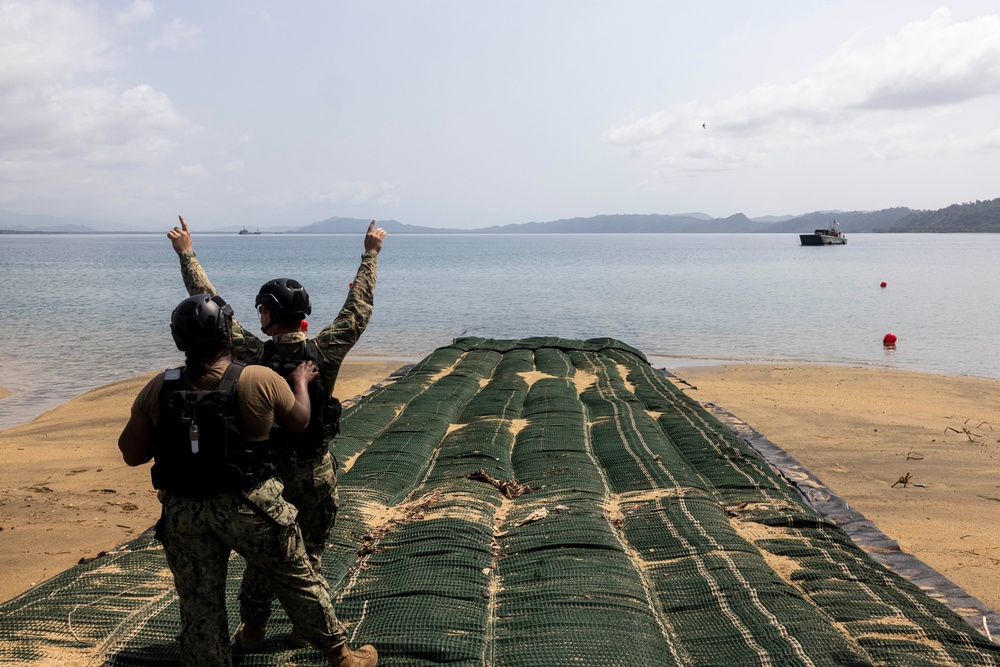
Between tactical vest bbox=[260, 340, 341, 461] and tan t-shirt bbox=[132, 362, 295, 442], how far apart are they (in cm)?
44

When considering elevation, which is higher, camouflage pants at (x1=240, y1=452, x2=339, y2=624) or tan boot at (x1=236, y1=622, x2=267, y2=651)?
A: camouflage pants at (x1=240, y1=452, x2=339, y2=624)

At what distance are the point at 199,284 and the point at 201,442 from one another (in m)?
1.42

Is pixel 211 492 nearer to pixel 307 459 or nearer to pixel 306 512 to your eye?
pixel 307 459

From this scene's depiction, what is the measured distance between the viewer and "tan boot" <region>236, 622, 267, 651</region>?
3879 millimetres

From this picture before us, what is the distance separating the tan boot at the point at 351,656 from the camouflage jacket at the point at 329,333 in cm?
126

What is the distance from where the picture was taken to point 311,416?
3.76 metres

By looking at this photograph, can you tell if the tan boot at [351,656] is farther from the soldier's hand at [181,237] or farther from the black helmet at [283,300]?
the soldier's hand at [181,237]

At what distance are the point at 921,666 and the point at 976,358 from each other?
20971 millimetres

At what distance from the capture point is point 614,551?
5.42 meters

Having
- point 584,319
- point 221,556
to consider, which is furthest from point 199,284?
point 584,319

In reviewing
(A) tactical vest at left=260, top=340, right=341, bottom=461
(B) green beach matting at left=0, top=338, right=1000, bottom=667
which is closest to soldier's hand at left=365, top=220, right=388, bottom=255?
(A) tactical vest at left=260, top=340, right=341, bottom=461

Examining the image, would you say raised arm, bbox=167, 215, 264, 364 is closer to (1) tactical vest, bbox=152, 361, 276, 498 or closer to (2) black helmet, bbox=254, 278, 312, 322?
(2) black helmet, bbox=254, 278, 312, 322

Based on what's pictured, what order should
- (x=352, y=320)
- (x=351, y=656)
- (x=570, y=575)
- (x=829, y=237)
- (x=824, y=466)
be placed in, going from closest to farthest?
(x=351, y=656) < (x=352, y=320) < (x=570, y=575) < (x=824, y=466) < (x=829, y=237)

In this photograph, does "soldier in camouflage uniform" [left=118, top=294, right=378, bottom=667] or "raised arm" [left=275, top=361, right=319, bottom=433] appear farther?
"raised arm" [left=275, top=361, right=319, bottom=433]
